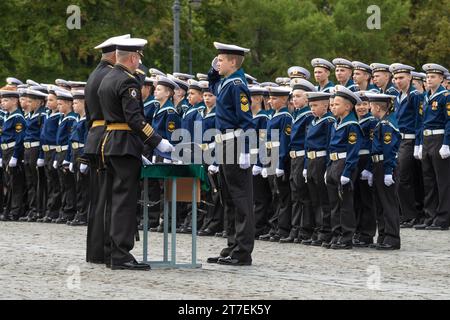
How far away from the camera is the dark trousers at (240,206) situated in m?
14.8

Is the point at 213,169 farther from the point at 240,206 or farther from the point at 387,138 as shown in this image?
the point at 240,206

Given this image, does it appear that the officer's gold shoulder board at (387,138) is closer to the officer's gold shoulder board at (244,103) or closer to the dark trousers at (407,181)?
the officer's gold shoulder board at (244,103)

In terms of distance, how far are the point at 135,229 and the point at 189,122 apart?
576cm

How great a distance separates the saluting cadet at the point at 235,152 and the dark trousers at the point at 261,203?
3760mm

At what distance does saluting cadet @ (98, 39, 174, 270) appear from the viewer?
13898 mm

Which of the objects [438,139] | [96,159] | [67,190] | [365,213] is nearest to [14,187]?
[67,190]

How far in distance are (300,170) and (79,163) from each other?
4.97 metres

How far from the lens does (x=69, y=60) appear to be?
134ft

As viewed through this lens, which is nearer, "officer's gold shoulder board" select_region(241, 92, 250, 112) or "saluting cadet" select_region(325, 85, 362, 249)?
"officer's gold shoulder board" select_region(241, 92, 250, 112)

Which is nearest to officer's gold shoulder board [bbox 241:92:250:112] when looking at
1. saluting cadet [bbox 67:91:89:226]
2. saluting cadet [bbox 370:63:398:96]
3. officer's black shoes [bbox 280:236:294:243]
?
officer's black shoes [bbox 280:236:294:243]

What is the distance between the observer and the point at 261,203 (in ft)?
62.1

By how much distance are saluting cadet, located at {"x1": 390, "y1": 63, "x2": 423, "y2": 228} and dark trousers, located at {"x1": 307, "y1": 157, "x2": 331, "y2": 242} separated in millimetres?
2748

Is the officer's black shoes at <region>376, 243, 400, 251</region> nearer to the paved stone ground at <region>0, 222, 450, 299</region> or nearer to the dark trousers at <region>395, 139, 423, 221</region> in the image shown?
the paved stone ground at <region>0, 222, 450, 299</region>
